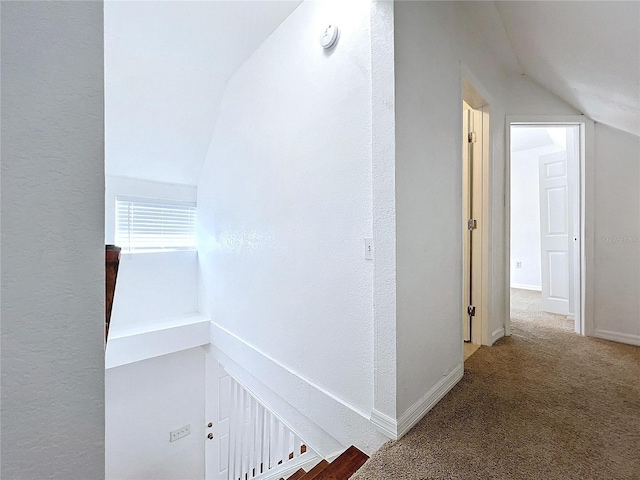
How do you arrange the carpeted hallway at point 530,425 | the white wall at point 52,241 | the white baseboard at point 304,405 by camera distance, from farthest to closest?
the white baseboard at point 304,405, the carpeted hallway at point 530,425, the white wall at point 52,241

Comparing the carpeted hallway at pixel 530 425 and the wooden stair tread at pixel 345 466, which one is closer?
the carpeted hallway at pixel 530 425

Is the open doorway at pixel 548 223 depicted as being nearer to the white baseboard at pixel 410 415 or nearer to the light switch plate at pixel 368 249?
the white baseboard at pixel 410 415

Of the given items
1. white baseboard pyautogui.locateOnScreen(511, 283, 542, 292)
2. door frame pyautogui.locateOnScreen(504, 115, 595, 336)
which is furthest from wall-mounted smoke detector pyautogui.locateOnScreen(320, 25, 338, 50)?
white baseboard pyautogui.locateOnScreen(511, 283, 542, 292)

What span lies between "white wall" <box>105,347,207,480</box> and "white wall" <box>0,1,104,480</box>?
354 cm

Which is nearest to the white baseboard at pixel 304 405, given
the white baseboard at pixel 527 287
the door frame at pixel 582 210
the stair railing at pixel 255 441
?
the stair railing at pixel 255 441

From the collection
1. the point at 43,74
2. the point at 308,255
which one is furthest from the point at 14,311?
the point at 308,255

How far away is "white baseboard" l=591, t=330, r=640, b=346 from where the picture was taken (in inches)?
96.3

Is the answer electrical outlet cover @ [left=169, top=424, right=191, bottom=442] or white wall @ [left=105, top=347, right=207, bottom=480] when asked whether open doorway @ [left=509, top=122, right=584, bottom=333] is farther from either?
electrical outlet cover @ [left=169, top=424, right=191, bottom=442]

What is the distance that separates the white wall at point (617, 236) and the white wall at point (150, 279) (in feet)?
13.3

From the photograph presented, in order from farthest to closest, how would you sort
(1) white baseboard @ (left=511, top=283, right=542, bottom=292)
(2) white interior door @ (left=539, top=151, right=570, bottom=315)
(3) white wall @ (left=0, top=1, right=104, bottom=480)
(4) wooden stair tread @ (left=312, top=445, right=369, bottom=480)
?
(1) white baseboard @ (left=511, top=283, right=542, bottom=292)
(2) white interior door @ (left=539, top=151, right=570, bottom=315)
(4) wooden stair tread @ (left=312, top=445, right=369, bottom=480)
(3) white wall @ (left=0, top=1, right=104, bottom=480)

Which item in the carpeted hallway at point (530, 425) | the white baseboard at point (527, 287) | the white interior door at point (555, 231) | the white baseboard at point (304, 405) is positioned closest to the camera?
the carpeted hallway at point (530, 425)

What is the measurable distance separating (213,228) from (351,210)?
2.08 metres

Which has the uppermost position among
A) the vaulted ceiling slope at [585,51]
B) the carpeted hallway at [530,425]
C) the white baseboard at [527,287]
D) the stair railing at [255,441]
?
the vaulted ceiling slope at [585,51]

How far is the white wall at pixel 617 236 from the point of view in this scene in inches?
95.8
